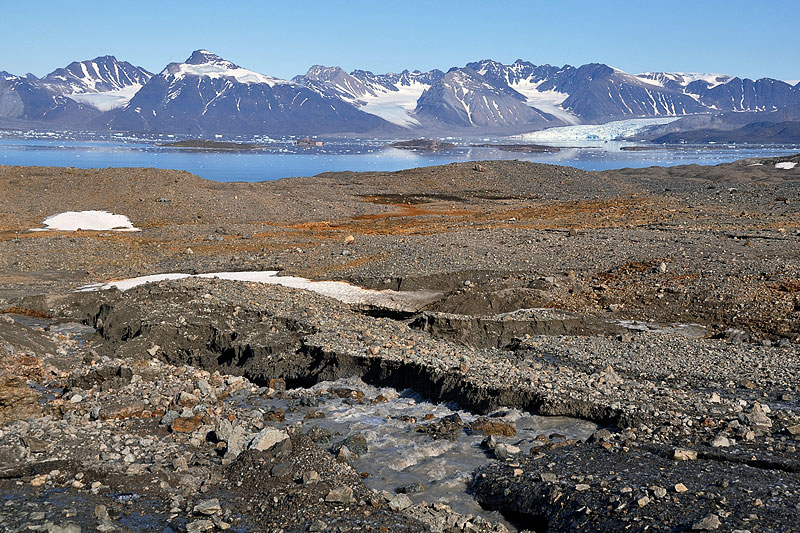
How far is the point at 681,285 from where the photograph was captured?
67.8 ft

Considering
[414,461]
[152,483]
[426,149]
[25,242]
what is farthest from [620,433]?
[426,149]

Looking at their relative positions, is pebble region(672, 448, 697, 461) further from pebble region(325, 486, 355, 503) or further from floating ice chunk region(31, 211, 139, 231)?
floating ice chunk region(31, 211, 139, 231)

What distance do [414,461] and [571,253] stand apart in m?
16.6

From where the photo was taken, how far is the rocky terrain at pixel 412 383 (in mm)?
9352

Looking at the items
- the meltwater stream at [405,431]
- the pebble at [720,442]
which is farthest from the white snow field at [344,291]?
the pebble at [720,442]

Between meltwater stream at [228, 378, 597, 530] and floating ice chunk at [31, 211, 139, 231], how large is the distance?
26455mm

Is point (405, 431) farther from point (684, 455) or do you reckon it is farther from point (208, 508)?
point (684, 455)

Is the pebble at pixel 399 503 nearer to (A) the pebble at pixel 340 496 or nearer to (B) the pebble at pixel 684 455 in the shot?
(A) the pebble at pixel 340 496

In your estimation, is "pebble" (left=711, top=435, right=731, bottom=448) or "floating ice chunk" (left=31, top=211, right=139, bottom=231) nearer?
"pebble" (left=711, top=435, right=731, bottom=448)

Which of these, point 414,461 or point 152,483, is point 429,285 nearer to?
point 414,461

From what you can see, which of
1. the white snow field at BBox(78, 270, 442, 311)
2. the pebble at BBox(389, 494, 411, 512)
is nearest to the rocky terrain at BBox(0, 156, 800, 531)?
the pebble at BBox(389, 494, 411, 512)

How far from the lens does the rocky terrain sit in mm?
9352

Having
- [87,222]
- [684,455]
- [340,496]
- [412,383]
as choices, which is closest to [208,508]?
[340,496]

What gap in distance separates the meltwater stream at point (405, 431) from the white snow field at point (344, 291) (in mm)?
6250
